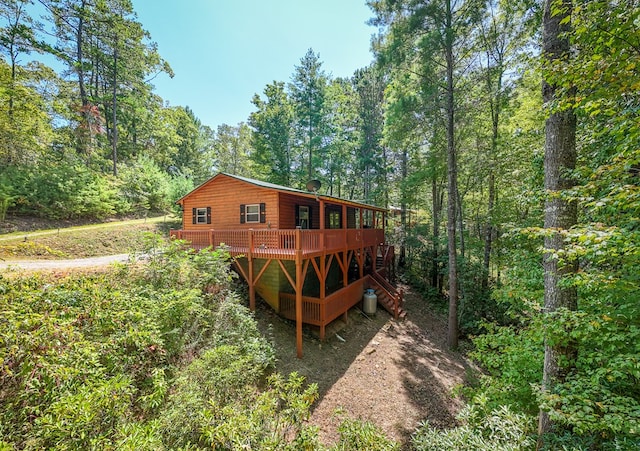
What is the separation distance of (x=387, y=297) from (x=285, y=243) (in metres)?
7.16

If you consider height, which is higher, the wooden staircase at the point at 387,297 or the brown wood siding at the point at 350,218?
the brown wood siding at the point at 350,218

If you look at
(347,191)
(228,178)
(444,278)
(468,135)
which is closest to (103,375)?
(228,178)

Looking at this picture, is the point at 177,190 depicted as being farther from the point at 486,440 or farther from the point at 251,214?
the point at 486,440

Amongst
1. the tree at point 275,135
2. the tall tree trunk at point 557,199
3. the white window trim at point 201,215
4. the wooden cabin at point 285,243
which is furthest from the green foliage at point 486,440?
the tree at point 275,135

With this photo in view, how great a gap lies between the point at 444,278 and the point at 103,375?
56.1ft

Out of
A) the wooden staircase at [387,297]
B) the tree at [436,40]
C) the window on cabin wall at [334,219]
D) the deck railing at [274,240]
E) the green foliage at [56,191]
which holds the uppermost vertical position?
the tree at [436,40]

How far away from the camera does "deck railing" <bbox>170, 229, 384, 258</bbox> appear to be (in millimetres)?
7699

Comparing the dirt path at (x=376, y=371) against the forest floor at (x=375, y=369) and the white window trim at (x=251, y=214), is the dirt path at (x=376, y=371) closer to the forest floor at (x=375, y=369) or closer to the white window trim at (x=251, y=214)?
the forest floor at (x=375, y=369)

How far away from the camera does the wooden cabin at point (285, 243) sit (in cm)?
795

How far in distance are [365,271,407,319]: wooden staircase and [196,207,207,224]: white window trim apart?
8885 millimetres

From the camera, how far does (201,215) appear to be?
1229 centimetres

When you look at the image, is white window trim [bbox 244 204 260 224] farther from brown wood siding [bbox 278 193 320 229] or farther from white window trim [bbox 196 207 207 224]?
white window trim [bbox 196 207 207 224]

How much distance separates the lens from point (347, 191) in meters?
27.8

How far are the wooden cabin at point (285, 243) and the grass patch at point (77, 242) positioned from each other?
10.8ft
